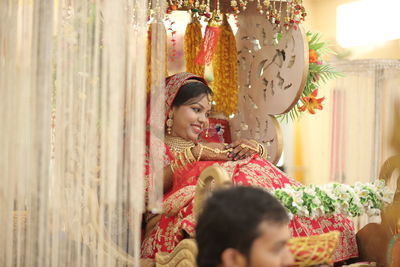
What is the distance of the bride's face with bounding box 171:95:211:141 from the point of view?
3.67 meters

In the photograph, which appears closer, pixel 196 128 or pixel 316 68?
pixel 196 128

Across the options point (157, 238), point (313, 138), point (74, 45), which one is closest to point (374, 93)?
point (313, 138)

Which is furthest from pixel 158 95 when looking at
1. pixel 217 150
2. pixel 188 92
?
pixel 188 92

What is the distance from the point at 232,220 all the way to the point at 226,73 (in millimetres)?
2317

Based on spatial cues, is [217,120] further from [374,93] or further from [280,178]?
[374,93]

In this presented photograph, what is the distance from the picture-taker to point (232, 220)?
1859mm

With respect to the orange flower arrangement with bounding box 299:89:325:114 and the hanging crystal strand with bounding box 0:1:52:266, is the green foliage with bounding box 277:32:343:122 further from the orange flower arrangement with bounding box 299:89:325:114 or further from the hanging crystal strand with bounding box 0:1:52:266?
the hanging crystal strand with bounding box 0:1:52:266

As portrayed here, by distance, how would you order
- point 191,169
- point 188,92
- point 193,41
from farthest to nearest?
point 193,41
point 188,92
point 191,169

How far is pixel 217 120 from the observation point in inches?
163

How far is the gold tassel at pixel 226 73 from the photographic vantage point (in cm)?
407

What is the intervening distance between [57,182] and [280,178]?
124 centimetres

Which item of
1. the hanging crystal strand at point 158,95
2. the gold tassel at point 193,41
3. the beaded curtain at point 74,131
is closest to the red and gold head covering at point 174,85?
the gold tassel at point 193,41

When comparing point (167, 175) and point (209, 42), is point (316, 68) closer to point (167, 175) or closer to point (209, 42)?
point (209, 42)

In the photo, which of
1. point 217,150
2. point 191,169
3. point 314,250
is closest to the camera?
point 314,250
